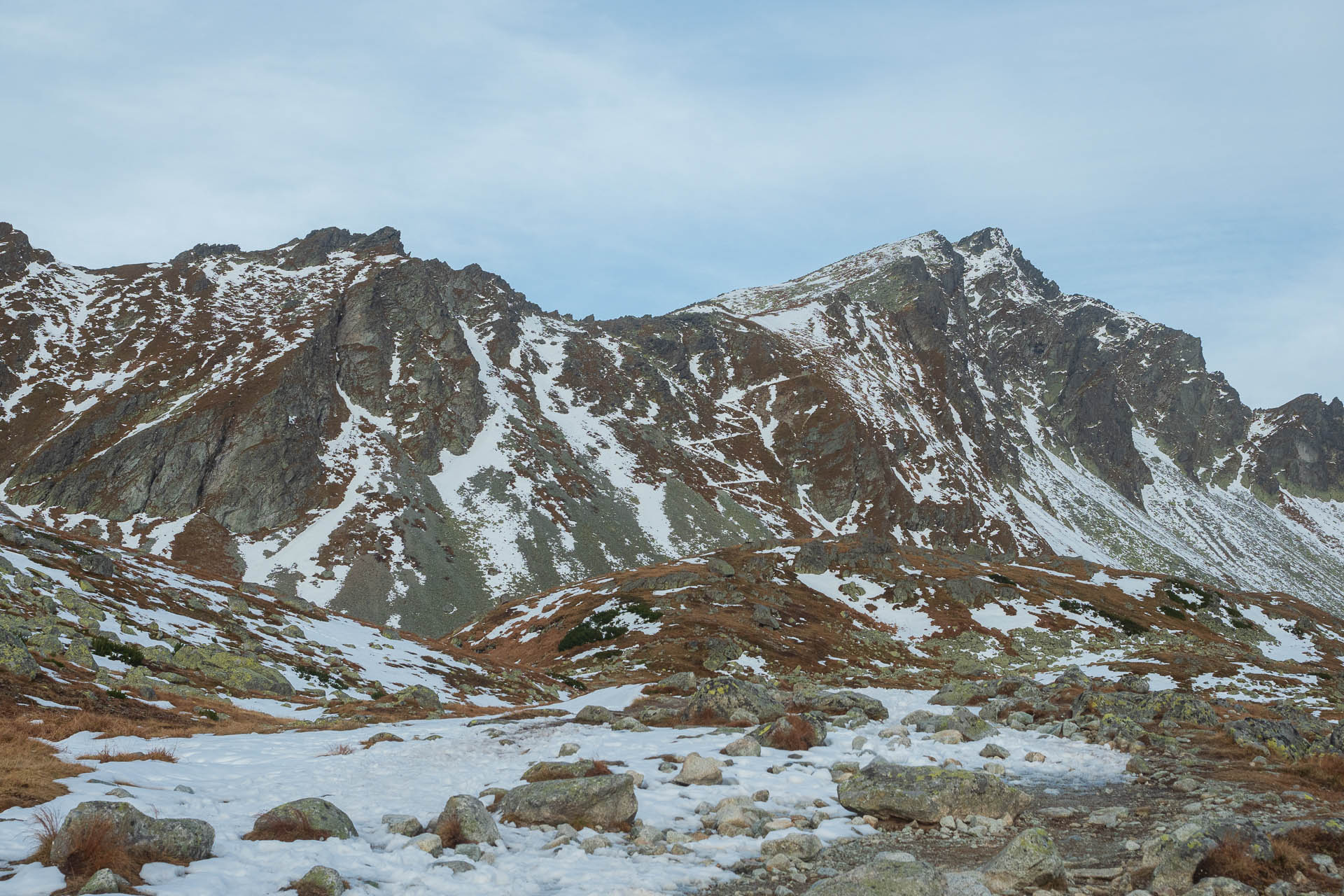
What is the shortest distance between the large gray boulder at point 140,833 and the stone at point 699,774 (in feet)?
29.8

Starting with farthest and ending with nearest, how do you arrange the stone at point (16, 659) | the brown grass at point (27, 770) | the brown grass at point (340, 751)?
the stone at point (16, 659)
the brown grass at point (340, 751)
the brown grass at point (27, 770)

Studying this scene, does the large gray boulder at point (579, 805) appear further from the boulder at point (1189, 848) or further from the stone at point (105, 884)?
the boulder at point (1189, 848)

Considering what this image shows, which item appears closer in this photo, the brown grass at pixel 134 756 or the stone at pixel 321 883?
the stone at pixel 321 883

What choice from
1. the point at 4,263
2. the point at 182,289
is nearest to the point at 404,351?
the point at 182,289

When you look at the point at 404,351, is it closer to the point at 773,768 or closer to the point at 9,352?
the point at 9,352

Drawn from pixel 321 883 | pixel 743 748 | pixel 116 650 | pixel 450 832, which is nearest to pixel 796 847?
pixel 450 832

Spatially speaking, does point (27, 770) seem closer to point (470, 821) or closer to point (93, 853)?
point (93, 853)

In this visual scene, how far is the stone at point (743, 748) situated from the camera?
18.4 metres

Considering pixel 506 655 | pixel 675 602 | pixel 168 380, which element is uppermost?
pixel 168 380

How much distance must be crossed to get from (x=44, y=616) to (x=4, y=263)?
192703 millimetres

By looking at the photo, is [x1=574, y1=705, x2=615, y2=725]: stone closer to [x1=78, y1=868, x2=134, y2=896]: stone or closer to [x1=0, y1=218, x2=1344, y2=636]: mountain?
[x1=78, y1=868, x2=134, y2=896]: stone

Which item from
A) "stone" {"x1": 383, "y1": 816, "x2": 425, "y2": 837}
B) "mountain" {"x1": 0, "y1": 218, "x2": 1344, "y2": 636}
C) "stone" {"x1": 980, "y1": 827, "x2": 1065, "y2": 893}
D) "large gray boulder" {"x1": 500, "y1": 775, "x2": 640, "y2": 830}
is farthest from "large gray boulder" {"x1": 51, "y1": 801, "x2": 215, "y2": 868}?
"mountain" {"x1": 0, "y1": 218, "x2": 1344, "y2": 636}

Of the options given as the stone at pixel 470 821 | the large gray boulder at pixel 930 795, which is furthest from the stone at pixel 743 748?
the stone at pixel 470 821

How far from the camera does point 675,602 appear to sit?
7394 cm
